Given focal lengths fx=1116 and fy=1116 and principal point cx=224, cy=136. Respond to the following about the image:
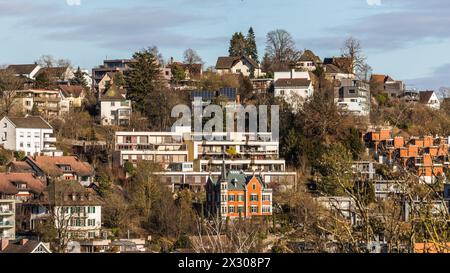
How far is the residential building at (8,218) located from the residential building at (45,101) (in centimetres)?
1033

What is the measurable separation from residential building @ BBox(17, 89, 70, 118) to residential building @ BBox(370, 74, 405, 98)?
1184cm

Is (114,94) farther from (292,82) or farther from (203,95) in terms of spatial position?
(292,82)

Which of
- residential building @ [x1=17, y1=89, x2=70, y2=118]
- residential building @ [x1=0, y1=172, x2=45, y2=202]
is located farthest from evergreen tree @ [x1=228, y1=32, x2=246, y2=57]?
residential building @ [x1=0, y1=172, x2=45, y2=202]

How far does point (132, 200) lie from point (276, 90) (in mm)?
11958

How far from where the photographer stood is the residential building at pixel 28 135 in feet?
99.0

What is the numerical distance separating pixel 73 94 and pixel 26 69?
14.3ft

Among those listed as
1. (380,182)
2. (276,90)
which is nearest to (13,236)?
(380,182)

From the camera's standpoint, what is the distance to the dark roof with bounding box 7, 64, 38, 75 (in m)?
39.7

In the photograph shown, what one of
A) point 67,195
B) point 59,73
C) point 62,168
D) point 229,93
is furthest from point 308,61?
point 67,195

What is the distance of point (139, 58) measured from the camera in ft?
114

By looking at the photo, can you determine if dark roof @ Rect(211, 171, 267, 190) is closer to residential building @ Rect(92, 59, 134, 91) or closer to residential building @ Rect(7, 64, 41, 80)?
residential building @ Rect(7, 64, 41, 80)

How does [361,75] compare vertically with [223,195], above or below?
above
